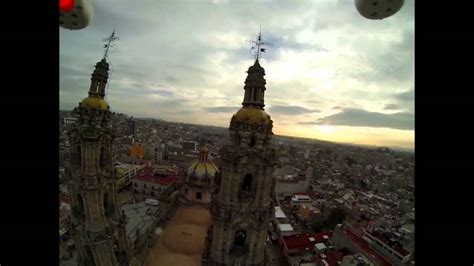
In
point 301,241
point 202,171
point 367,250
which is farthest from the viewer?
point 301,241

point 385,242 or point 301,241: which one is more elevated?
point 385,242

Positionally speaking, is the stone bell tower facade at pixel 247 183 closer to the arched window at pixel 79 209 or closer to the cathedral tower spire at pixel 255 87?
the cathedral tower spire at pixel 255 87

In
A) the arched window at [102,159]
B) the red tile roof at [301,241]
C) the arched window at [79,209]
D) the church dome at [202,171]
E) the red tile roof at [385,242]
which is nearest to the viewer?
the arched window at [79,209]

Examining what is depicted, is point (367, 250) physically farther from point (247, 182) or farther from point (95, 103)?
point (95, 103)

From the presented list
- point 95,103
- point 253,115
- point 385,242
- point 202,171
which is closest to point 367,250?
point 385,242

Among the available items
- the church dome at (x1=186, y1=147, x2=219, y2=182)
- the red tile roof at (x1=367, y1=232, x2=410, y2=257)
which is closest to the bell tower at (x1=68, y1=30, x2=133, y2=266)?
the church dome at (x1=186, y1=147, x2=219, y2=182)

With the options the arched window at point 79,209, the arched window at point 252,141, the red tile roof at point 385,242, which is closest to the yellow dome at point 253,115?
the arched window at point 252,141
